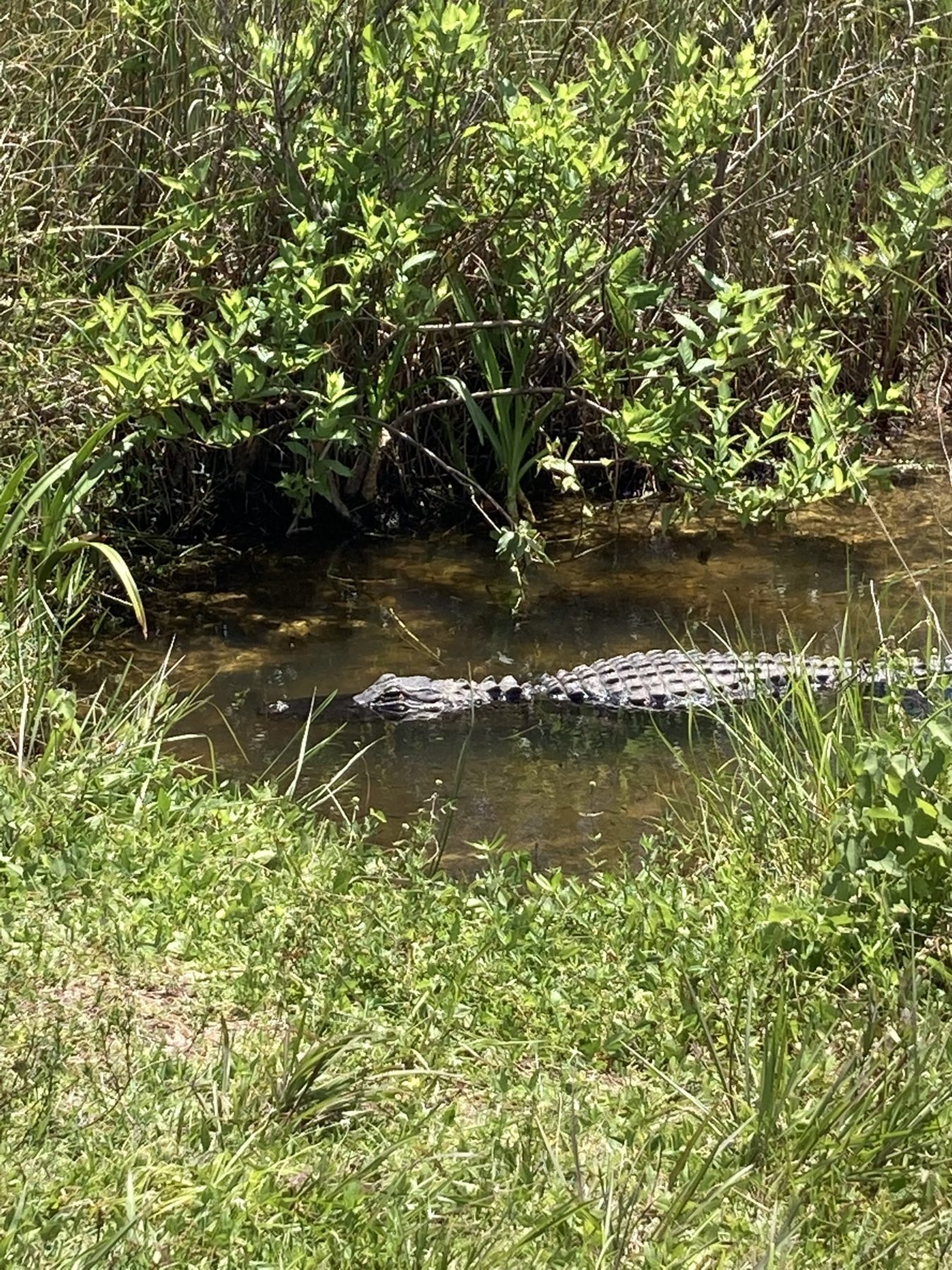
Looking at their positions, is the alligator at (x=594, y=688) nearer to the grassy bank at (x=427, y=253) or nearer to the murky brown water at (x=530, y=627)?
the murky brown water at (x=530, y=627)

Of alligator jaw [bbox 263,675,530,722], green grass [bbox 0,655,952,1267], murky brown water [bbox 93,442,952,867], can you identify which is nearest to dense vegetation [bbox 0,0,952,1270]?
green grass [bbox 0,655,952,1267]

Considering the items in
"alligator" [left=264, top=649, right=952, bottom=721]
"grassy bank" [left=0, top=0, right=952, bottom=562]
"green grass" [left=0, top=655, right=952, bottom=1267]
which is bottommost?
"alligator" [left=264, top=649, right=952, bottom=721]

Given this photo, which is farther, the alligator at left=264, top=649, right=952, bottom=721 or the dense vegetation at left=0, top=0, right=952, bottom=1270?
the alligator at left=264, top=649, right=952, bottom=721

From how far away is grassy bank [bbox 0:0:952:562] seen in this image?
496 cm

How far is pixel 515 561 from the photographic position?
536 centimetres

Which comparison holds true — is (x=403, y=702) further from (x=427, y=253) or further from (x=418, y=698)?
(x=427, y=253)

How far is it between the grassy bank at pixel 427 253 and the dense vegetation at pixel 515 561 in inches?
0.9

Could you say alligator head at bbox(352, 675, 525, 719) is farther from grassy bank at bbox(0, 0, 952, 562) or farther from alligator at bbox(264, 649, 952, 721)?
grassy bank at bbox(0, 0, 952, 562)

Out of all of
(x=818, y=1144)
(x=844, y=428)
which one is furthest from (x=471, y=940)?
(x=844, y=428)

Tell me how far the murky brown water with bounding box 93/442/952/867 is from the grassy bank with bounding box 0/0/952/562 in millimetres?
315

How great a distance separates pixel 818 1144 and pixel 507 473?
379 centimetres

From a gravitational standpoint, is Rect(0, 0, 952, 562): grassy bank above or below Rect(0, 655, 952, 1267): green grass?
above

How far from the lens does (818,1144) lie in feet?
7.07

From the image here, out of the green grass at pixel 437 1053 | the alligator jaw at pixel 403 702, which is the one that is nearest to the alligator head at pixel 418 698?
the alligator jaw at pixel 403 702
